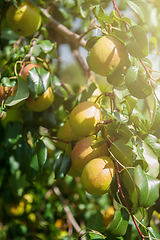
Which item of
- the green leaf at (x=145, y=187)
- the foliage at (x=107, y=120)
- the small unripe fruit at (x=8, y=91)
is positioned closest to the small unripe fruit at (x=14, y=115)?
the foliage at (x=107, y=120)

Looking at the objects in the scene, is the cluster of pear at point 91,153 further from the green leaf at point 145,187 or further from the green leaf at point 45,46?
the green leaf at point 45,46

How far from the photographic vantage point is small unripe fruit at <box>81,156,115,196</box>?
0.60m

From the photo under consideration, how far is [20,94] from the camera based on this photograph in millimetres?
684

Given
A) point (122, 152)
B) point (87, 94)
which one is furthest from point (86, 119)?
point (87, 94)

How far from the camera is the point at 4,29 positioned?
3.84ft

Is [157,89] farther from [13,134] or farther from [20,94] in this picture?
[13,134]

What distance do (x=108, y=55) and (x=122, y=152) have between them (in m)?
0.30

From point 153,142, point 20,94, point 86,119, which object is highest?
point 20,94

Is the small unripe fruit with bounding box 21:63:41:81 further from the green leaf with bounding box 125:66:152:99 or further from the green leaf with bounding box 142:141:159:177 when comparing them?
the green leaf with bounding box 142:141:159:177

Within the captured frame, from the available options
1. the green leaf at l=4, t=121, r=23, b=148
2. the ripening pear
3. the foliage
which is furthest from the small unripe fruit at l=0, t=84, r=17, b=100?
the ripening pear

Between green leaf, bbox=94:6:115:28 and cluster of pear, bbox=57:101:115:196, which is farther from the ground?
green leaf, bbox=94:6:115:28

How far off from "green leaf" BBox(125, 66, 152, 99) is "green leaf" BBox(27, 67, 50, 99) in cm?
28

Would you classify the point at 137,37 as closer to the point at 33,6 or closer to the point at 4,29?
the point at 33,6

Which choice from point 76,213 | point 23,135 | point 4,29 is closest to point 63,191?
point 76,213
